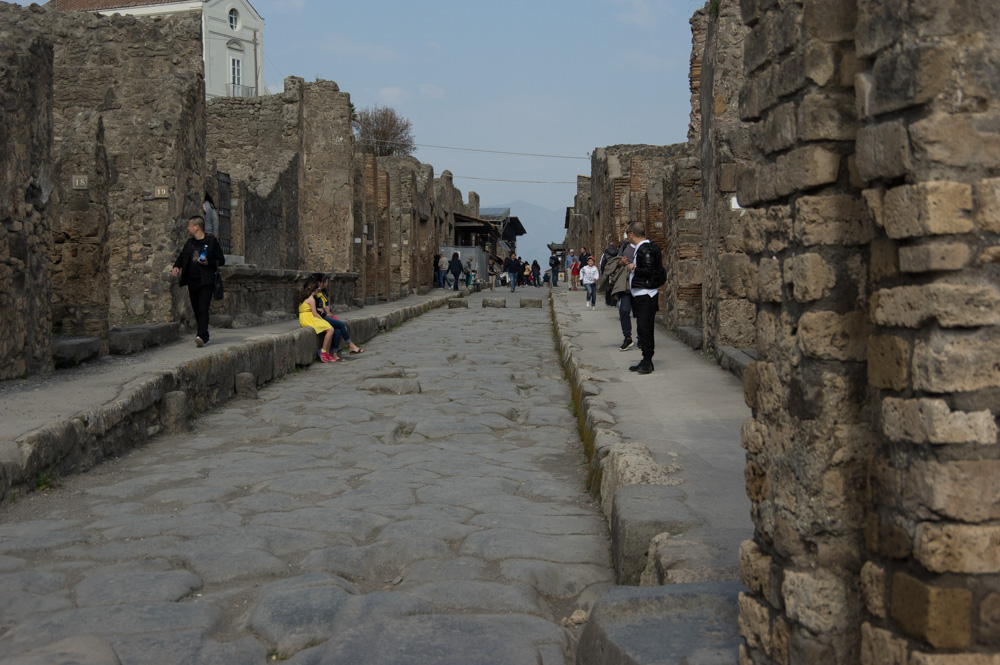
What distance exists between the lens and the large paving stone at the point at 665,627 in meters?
Result: 2.15

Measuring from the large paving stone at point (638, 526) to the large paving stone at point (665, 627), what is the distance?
30.0 inches

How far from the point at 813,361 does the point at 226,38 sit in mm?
48294

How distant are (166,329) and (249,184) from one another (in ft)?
31.9

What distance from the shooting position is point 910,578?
1.72 metres

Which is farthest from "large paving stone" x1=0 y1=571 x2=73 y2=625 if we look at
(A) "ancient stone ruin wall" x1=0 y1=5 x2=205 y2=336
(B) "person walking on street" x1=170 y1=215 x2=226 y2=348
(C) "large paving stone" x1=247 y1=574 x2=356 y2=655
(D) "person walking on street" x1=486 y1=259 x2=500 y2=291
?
(D) "person walking on street" x1=486 y1=259 x2=500 y2=291

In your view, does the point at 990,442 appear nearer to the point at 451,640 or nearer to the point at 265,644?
the point at 451,640

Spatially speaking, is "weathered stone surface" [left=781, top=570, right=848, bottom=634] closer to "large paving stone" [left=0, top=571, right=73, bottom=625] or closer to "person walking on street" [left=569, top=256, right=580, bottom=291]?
"large paving stone" [left=0, top=571, right=73, bottom=625]

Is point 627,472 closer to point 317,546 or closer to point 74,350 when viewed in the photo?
point 317,546

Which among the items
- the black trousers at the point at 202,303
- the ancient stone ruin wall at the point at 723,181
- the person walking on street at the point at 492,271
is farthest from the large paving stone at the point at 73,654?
the person walking on street at the point at 492,271

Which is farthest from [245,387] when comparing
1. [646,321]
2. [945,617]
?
[945,617]

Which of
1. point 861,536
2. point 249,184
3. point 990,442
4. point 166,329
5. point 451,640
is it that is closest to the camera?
point 990,442

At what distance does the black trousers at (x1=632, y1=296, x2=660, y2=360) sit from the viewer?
8.52 m

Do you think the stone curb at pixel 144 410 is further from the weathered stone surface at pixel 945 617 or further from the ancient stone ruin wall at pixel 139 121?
the weathered stone surface at pixel 945 617

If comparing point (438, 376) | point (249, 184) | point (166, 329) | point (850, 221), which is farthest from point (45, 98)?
point (249, 184)
